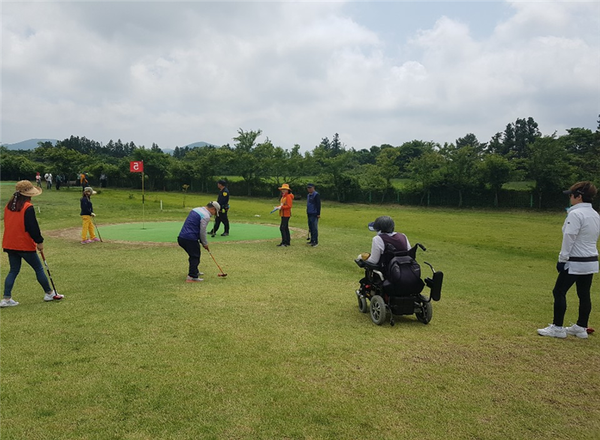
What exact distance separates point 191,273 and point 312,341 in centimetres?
433

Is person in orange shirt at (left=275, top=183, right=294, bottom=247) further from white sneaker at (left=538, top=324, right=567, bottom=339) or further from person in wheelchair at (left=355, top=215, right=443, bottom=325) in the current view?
white sneaker at (left=538, top=324, right=567, bottom=339)

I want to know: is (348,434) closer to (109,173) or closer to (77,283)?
(77,283)

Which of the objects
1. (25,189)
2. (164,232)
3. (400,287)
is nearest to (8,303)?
(25,189)

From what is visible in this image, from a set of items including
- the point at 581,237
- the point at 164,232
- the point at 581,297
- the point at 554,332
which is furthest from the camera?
the point at 164,232

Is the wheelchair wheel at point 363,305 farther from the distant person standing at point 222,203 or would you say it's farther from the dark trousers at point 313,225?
the distant person standing at point 222,203

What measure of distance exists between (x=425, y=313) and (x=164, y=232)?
43.0 ft

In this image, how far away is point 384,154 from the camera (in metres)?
49.5

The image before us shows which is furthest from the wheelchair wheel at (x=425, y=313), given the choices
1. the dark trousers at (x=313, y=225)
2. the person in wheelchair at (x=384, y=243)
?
the dark trousers at (x=313, y=225)

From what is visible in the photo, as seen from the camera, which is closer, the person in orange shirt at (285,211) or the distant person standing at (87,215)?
the distant person standing at (87,215)

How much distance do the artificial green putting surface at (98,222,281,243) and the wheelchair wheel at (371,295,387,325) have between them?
9454 millimetres

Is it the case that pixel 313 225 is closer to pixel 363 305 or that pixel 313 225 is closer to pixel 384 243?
pixel 363 305

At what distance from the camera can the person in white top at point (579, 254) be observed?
5.57 metres

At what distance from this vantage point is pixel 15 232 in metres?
6.86

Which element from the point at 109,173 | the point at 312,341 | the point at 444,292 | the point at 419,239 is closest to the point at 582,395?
the point at 312,341
